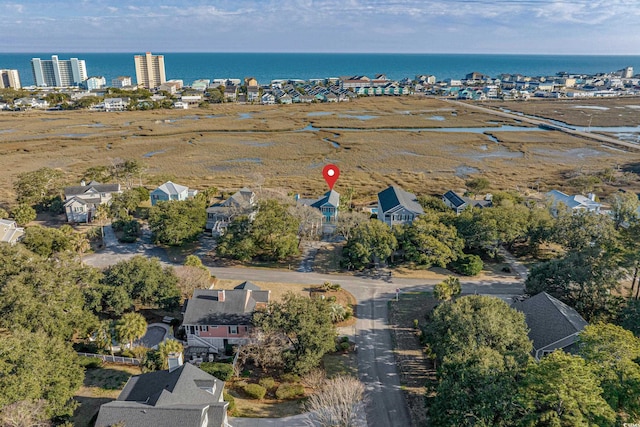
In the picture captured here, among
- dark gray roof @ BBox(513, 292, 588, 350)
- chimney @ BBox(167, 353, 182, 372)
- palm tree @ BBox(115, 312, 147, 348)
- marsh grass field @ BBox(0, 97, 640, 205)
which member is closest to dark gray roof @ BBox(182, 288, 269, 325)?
palm tree @ BBox(115, 312, 147, 348)

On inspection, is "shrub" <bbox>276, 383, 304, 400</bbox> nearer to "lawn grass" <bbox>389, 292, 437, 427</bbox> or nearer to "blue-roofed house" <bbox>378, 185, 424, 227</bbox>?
"lawn grass" <bbox>389, 292, 437, 427</bbox>

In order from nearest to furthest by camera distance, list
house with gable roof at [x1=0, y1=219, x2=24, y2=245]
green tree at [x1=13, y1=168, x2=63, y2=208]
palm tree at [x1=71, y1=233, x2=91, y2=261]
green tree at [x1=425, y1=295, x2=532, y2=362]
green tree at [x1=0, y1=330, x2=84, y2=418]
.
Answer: green tree at [x1=0, y1=330, x2=84, y2=418] < green tree at [x1=425, y1=295, x2=532, y2=362] < palm tree at [x1=71, y1=233, x2=91, y2=261] < house with gable roof at [x1=0, y1=219, x2=24, y2=245] < green tree at [x1=13, y1=168, x2=63, y2=208]

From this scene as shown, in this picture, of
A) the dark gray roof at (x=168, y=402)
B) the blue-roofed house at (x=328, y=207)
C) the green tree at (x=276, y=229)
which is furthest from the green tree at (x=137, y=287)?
the blue-roofed house at (x=328, y=207)

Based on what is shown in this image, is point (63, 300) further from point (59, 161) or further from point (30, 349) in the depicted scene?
point (59, 161)

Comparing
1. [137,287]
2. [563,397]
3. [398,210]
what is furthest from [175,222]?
[563,397]

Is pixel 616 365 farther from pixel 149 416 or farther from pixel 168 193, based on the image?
pixel 168 193

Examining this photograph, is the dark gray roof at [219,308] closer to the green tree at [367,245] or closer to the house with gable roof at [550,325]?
the green tree at [367,245]

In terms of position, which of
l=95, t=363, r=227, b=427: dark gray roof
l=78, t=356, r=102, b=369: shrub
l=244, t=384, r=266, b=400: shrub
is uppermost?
l=95, t=363, r=227, b=427: dark gray roof
